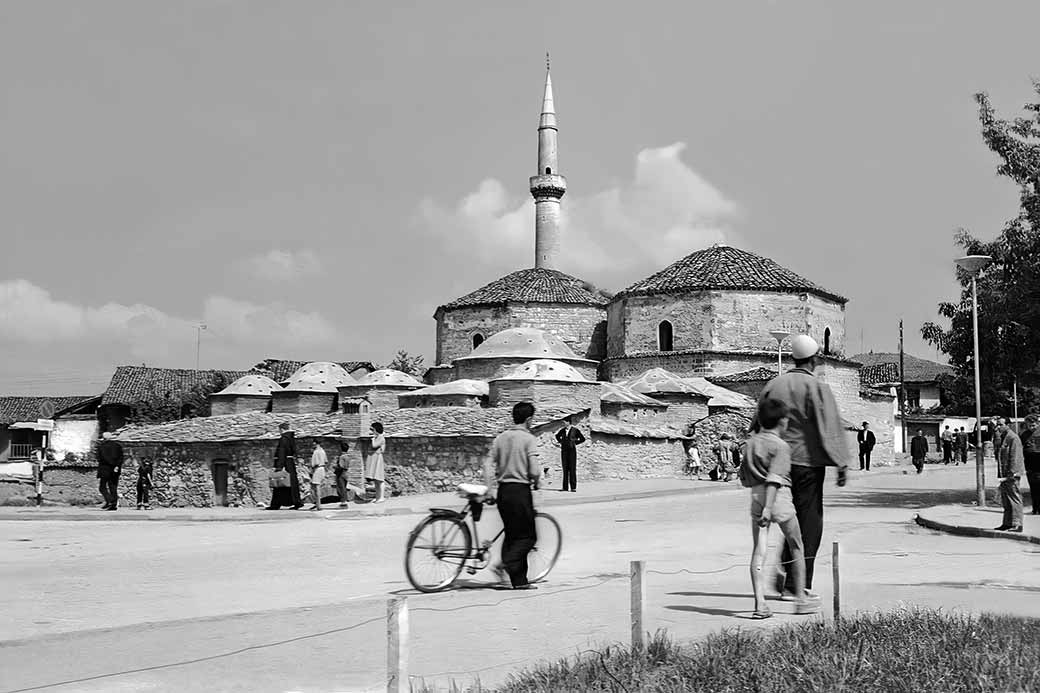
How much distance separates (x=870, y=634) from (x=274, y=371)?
61660mm

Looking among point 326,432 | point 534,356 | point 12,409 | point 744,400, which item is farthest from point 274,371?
point 326,432

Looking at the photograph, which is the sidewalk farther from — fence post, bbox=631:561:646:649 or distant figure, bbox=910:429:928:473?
distant figure, bbox=910:429:928:473

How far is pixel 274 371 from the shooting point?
214ft

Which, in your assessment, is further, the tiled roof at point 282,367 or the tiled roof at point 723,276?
the tiled roof at point 282,367

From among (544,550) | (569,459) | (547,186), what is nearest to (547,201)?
(547,186)

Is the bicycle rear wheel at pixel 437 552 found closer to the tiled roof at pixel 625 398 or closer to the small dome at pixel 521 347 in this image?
the tiled roof at pixel 625 398

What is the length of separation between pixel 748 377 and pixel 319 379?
1812cm

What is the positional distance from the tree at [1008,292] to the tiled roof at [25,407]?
51.4 metres

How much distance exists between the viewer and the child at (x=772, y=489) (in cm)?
723

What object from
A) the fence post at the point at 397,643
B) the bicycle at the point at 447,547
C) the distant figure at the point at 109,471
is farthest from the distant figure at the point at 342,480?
the fence post at the point at 397,643

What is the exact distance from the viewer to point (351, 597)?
8633 millimetres

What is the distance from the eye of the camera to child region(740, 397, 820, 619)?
723cm

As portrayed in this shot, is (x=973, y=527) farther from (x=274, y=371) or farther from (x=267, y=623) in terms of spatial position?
(x=274, y=371)

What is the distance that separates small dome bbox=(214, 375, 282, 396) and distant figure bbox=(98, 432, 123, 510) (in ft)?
88.6
